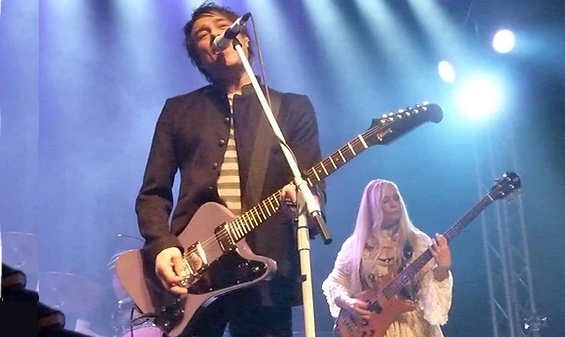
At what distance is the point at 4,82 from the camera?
3514mm

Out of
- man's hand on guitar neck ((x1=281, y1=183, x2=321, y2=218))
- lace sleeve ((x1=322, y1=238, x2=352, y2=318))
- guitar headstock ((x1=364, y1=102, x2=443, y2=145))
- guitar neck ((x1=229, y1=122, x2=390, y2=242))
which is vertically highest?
Answer: lace sleeve ((x1=322, y1=238, x2=352, y2=318))

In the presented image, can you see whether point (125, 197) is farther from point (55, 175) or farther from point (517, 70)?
point (517, 70)

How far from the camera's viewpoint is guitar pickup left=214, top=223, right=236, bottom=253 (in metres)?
2.03

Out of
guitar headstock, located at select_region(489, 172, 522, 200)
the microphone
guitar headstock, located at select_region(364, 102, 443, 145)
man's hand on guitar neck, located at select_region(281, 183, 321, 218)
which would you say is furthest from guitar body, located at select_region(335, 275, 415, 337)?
the microphone

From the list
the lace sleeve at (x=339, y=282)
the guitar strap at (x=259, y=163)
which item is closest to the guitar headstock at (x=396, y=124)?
the guitar strap at (x=259, y=163)

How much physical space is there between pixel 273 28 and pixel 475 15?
46.5 inches

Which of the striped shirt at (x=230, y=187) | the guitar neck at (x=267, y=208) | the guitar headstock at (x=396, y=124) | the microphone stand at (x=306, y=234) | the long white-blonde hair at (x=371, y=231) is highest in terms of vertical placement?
the long white-blonde hair at (x=371, y=231)

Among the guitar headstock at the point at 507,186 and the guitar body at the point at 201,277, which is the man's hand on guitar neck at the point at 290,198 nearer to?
the guitar body at the point at 201,277

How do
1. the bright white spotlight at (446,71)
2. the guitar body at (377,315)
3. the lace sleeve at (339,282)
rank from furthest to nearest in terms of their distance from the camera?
1. the bright white spotlight at (446,71)
2. the lace sleeve at (339,282)
3. the guitar body at (377,315)

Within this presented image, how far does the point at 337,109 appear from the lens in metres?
4.33

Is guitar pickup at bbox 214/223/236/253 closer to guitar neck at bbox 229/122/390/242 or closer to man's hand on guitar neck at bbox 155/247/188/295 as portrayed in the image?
guitar neck at bbox 229/122/390/242

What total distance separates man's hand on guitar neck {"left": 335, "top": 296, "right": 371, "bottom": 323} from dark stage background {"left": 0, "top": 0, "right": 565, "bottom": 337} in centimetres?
68

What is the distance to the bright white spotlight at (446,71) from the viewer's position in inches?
170

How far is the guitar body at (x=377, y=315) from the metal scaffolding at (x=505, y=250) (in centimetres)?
93
